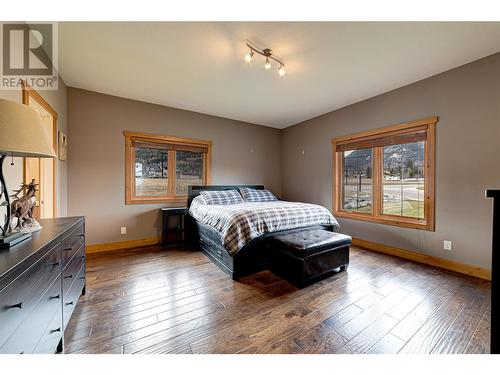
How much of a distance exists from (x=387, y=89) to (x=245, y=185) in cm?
309

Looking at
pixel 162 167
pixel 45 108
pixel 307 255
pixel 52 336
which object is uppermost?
pixel 45 108

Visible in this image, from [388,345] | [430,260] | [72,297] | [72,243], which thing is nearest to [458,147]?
[430,260]

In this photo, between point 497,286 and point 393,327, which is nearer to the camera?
point 497,286

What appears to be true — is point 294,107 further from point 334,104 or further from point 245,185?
point 245,185

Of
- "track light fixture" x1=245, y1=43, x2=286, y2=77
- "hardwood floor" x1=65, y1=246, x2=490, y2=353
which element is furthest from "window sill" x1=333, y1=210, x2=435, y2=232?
"track light fixture" x1=245, y1=43, x2=286, y2=77

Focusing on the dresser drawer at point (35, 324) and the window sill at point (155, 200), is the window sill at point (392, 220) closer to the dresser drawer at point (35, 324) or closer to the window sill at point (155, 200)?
the window sill at point (155, 200)

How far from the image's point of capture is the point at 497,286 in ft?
2.64

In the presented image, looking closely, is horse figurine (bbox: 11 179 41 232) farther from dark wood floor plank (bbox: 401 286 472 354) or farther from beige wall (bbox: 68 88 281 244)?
dark wood floor plank (bbox: 401 286 472 354)

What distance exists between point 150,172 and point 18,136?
9.77ft

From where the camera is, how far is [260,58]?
2.46 metres

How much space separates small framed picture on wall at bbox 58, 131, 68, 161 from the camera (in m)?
2.91

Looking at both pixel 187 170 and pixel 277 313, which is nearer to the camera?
pixel 277 313

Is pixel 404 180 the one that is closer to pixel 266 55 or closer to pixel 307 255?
pixel 307 255
